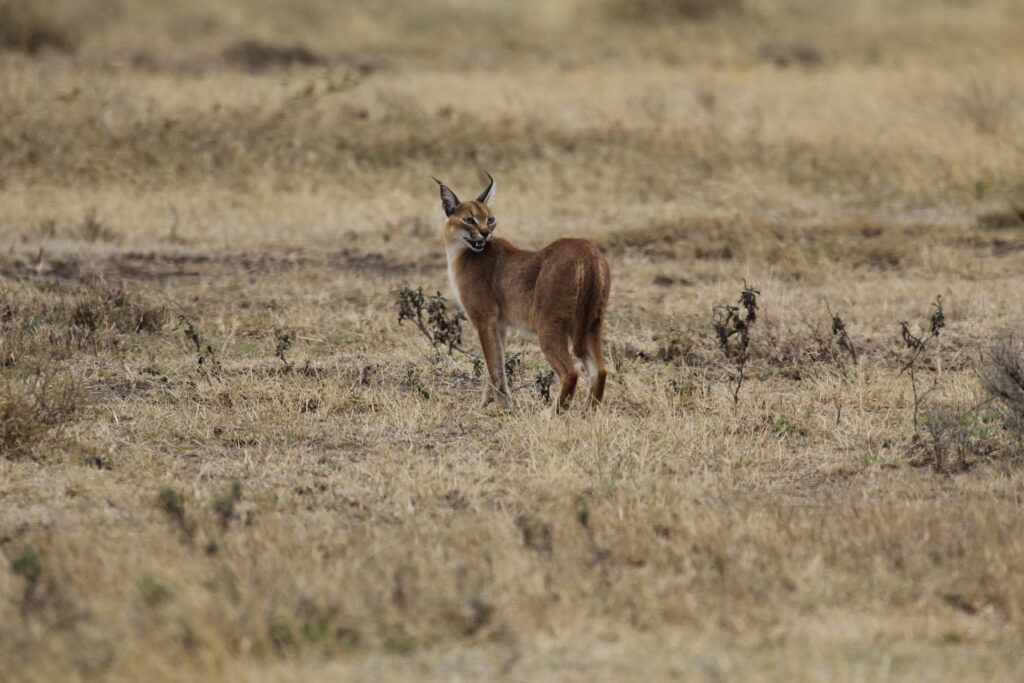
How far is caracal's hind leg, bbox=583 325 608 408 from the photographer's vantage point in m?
8.29

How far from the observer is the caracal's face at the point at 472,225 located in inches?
336

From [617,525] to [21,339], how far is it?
18.8 ft

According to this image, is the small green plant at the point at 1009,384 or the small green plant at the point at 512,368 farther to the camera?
the small green plant at the point at 512,368

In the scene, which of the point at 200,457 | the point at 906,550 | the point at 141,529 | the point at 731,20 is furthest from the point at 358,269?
the point at 731,20

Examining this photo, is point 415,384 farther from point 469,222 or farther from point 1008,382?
point 1008,382

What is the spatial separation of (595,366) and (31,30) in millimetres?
26419

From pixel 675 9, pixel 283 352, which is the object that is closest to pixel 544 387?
pixel 283 352

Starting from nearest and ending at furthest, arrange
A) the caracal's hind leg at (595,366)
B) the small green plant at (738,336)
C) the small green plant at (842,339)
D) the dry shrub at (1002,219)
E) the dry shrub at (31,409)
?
the dry shrub at (31,409) → the caracal's hind leg at (595,366) → the small green plant at (738,336) → the small green plant at (842,339) → the dry shrub at (1002,219)

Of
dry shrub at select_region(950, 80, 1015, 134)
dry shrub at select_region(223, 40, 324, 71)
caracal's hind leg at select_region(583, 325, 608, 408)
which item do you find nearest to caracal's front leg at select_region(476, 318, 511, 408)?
caracal's hind leg at select_region(583, 325, 608, 408)

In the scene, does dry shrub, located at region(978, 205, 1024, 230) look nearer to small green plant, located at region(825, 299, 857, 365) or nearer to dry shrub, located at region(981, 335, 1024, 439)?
small green plant, located at region(825, 299, 857, 365)

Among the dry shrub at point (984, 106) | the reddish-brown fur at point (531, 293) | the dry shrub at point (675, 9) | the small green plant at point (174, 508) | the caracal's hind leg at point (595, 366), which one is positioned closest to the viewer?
the small green plant at point (174, 508)

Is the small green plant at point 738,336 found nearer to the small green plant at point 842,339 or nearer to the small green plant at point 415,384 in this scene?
the small green plant at point 842,339

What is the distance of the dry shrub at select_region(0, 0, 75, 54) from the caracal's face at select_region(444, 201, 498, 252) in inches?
892

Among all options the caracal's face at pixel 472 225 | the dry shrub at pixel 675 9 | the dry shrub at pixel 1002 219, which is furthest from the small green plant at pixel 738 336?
Result: the dry shrub at pixel 675 9
